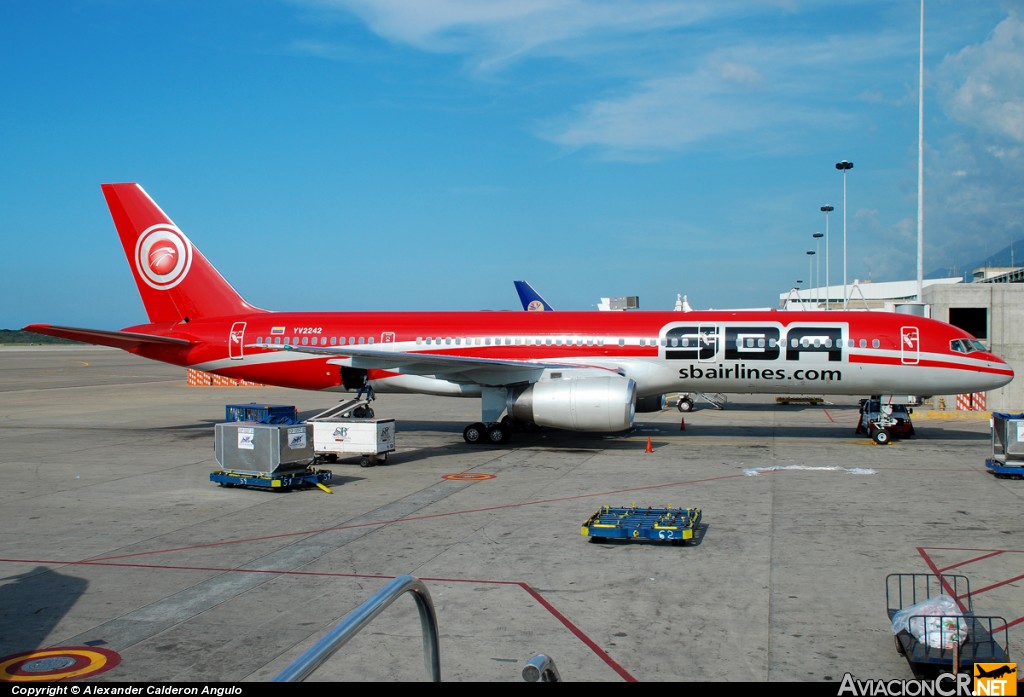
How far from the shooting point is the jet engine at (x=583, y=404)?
21109 millimetres

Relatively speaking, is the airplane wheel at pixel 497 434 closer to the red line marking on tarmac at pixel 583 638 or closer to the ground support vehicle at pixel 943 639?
the red line marking on tarmac at pixel 583 638

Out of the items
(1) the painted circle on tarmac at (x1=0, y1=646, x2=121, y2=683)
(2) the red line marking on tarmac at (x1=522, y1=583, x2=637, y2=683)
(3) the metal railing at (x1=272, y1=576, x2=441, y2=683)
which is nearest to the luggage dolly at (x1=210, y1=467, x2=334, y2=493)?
(2) the red line marking on tarmac at (x1=522, y1=583, x2=637, y2=683)

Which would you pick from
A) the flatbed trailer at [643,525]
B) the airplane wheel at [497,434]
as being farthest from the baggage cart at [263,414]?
the flatbed trailer at [643,525]

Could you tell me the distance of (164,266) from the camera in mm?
28188

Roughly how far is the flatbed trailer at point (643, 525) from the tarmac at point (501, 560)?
0.73 feet

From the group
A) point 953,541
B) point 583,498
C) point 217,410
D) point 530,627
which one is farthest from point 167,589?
point 217,410

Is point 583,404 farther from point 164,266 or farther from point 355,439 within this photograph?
point 164,266

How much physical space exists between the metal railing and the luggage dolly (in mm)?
12320

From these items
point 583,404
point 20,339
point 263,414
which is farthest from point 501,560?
point 20,339

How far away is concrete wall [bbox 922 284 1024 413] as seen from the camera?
1281 inches

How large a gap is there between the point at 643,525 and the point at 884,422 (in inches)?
566

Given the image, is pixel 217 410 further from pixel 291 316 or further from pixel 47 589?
pixel 47 589

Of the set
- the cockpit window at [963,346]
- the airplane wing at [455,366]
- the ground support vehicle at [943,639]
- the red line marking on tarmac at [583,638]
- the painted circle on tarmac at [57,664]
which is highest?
the cockpit window at [963,346]

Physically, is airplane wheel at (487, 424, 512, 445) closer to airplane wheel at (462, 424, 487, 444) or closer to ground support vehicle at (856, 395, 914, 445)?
airplane wheel at (462, 424, 487, 444)
